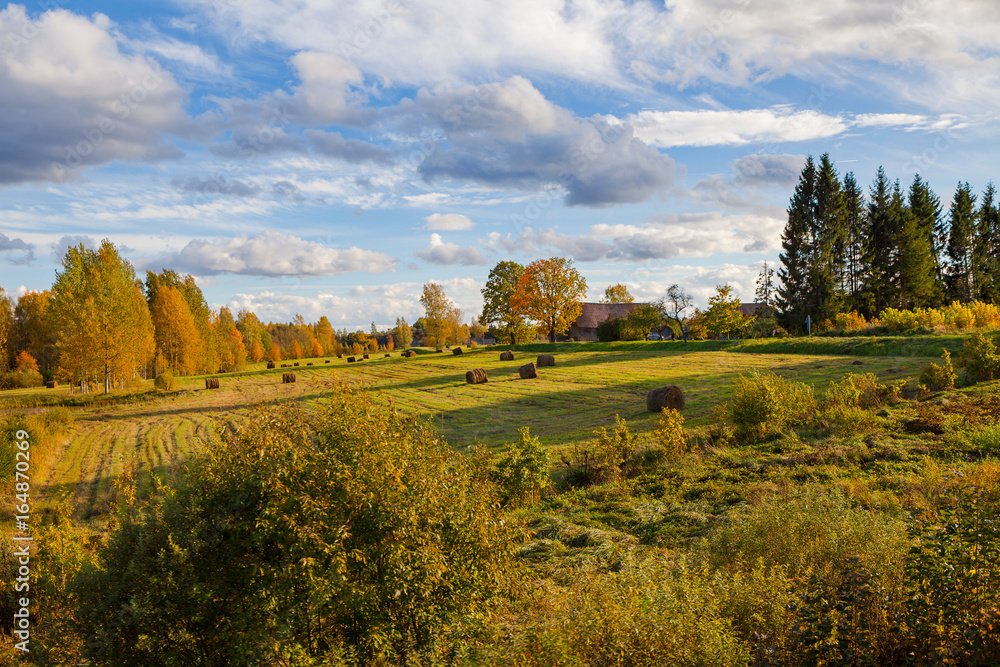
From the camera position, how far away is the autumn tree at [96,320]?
34.6 metres

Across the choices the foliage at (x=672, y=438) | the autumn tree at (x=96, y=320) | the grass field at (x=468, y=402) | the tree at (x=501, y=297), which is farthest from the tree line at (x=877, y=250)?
the autumn tree at (x=96, y=320)

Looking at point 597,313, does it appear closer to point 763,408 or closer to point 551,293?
point 551,293

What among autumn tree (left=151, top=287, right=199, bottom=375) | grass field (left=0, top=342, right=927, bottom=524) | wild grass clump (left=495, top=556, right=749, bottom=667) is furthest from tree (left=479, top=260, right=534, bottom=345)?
wild grass clump (left=495, top=556, right=749, bottom=667)

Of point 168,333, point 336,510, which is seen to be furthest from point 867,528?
point 168,333

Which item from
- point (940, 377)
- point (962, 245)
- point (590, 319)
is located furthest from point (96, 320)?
point (962, 245)

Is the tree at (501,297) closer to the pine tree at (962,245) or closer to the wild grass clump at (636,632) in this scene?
the pine tree at (962,245)

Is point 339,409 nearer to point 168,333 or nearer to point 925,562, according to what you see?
point 925,562

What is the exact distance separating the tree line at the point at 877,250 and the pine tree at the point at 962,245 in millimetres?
79

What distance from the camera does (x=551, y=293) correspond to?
2219 inches

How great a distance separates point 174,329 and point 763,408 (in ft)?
171

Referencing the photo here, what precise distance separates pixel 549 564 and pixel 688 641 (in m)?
3.64

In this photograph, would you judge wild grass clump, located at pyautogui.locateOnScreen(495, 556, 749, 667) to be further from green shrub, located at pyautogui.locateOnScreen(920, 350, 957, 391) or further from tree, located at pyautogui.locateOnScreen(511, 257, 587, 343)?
tree, located at pyautogui.locateOnScreen(511, 257, 587, 343)

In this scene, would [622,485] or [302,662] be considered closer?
[302,662]

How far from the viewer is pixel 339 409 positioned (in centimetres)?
554
